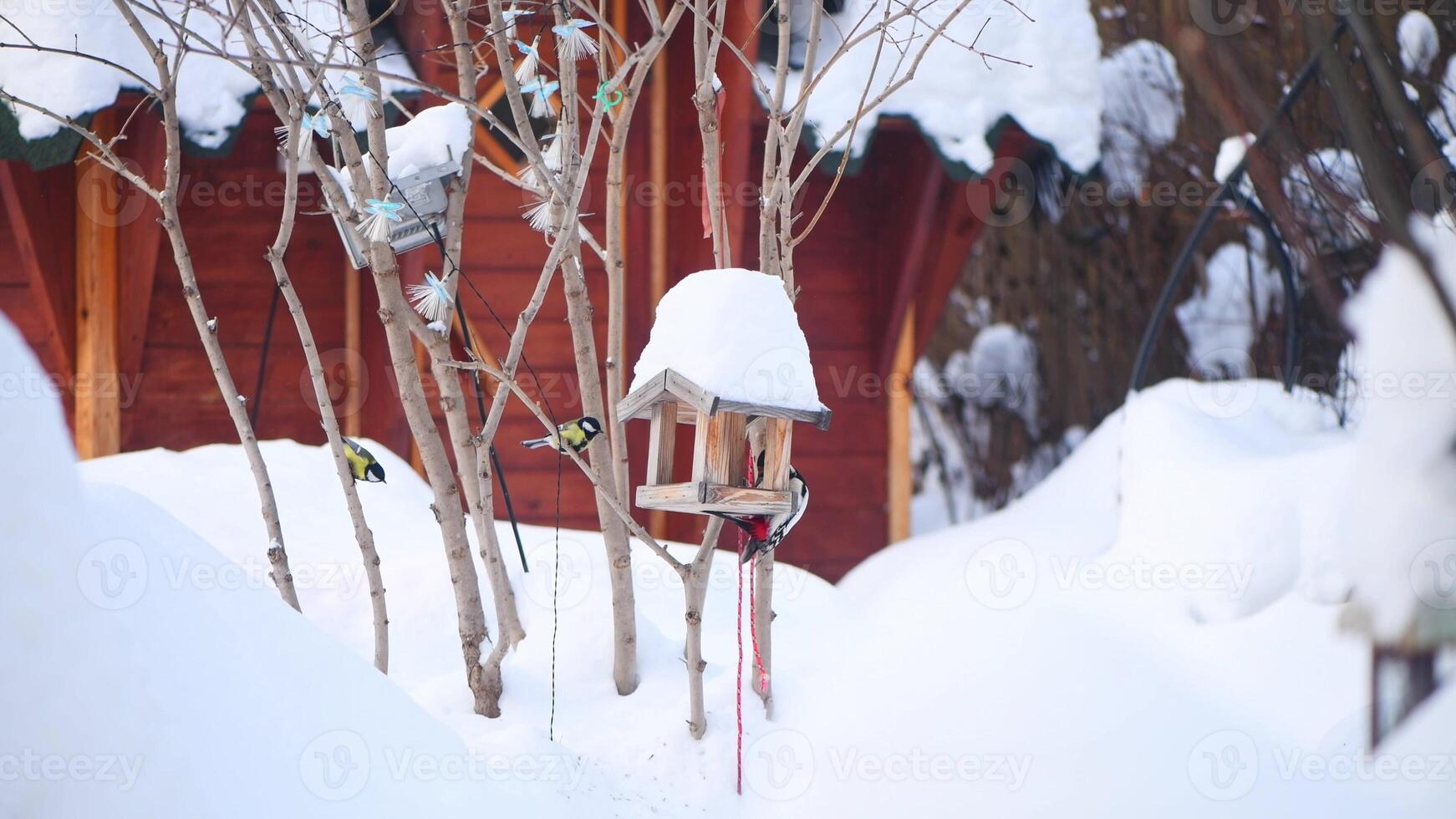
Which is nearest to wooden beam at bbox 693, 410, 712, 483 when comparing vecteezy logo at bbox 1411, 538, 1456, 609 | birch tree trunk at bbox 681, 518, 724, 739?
birch tree trunk at bbox 681, 518, 724, 739

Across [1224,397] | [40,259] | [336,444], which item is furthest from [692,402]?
[40,259]

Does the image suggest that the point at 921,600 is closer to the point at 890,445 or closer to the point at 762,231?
the point at 762,231

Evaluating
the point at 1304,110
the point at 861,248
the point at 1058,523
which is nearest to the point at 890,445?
the point at 861,248

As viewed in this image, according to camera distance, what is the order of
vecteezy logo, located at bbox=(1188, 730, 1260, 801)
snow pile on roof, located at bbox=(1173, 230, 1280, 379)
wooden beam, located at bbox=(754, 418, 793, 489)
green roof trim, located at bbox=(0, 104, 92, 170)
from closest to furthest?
wooden beam, located at bbox=(754, 418, 793, 489), vecteezy logo, located at bbox=(1188, 730, 1260, 801), green roof trim, located at bbox=(0, 104, 92, 170), snow pile on roof, located at bbox=(1173, 230, 1280, 379)

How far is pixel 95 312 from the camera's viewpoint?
5727mm

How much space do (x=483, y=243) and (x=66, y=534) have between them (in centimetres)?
385

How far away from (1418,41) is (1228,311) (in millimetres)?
2948

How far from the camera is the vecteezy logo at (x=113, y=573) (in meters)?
1.89

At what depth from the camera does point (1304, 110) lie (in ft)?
20.3
